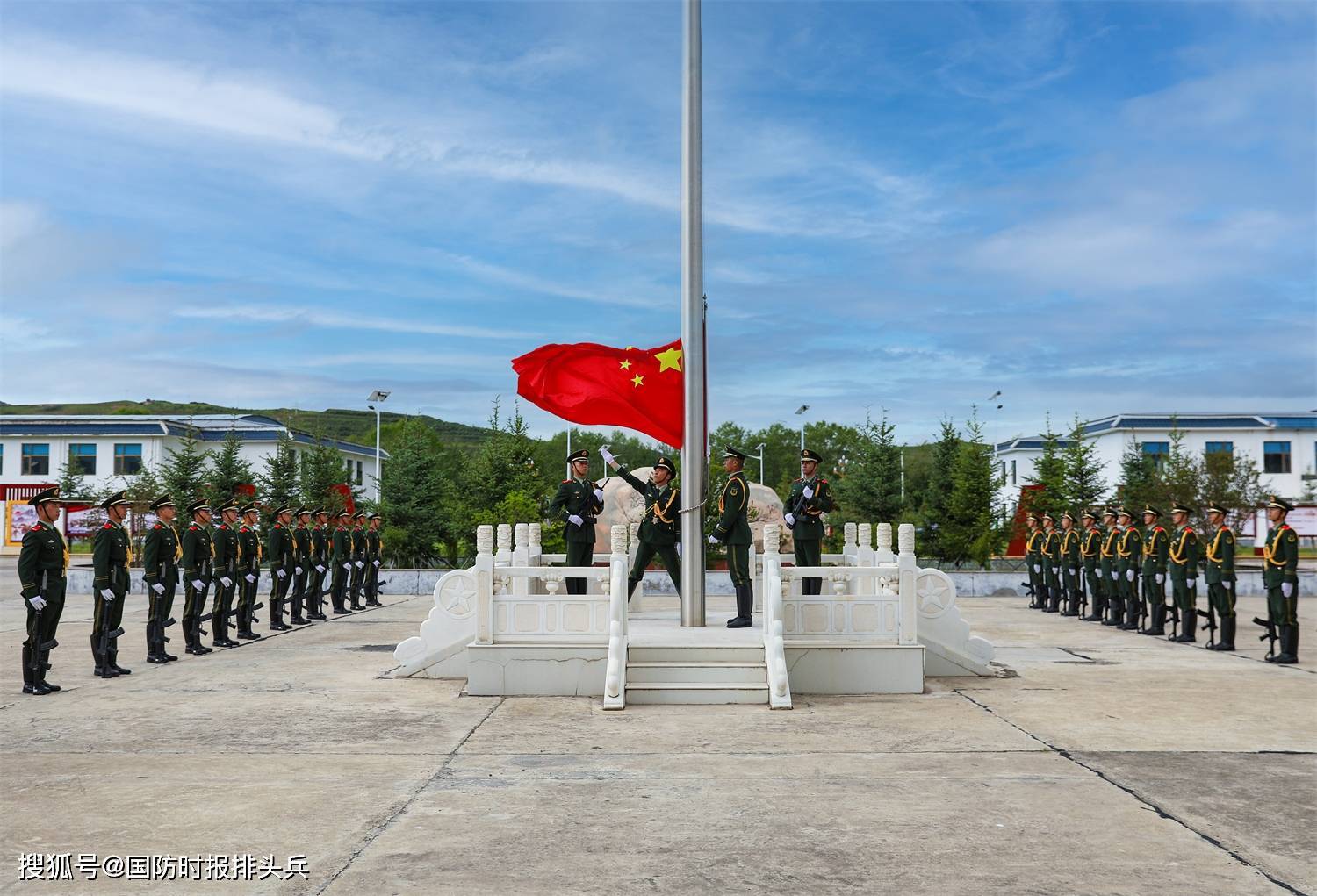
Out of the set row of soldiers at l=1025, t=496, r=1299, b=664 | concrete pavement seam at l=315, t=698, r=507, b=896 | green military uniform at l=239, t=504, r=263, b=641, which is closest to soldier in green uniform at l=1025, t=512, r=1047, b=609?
row of soldiers at l=1025, t=496, r=1299, b=664

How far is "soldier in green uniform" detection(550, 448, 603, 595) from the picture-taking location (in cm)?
1263

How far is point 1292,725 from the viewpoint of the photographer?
8.63 m

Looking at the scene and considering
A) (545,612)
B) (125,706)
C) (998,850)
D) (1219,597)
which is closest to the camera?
(998,850)

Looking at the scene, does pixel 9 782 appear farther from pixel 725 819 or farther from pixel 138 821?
pixel 725 819

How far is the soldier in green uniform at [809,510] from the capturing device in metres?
11.9

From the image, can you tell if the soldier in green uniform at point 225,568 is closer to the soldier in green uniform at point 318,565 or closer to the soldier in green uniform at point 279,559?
the soldier in green uniform at point 279,559

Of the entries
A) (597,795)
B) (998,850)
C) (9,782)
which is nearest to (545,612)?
(597,795)

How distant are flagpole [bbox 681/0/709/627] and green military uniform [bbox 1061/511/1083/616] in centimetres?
1051

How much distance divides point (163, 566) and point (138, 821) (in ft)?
24.2

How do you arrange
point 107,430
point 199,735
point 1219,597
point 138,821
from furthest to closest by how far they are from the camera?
1. point 107,430
2. point 1219,597
3. point 199,735
4. point 138,821

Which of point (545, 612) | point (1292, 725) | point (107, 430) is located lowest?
point (1292, 725)

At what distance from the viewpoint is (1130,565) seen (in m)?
16.9

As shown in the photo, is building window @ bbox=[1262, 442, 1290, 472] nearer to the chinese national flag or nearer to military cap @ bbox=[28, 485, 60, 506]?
the chinese national flag

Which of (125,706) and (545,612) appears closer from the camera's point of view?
(125,706)
